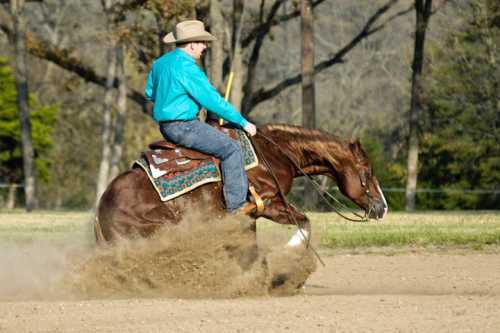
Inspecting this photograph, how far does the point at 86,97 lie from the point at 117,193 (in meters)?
52.9

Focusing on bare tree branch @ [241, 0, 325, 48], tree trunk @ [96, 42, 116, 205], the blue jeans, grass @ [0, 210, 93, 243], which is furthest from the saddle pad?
bare tree branch @ [241, 0, 325, 48]

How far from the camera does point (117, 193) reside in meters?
10.9

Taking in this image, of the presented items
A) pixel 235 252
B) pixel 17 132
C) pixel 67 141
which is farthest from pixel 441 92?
pixel 235 252

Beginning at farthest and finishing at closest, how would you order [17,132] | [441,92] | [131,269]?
[17,132] < [441,92] < [131,269]

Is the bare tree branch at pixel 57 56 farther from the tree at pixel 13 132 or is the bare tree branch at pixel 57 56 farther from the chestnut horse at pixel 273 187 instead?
the chestnut horse at pixel 273 187

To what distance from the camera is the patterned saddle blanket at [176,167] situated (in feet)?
36.1

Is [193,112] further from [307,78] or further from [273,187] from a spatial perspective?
[307,78]

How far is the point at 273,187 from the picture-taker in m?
11.6

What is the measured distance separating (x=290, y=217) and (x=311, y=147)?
2.86ft

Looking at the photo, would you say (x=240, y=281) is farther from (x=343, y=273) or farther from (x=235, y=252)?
(x=343, y=273)

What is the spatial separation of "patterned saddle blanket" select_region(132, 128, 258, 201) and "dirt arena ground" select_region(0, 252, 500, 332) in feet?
3.50

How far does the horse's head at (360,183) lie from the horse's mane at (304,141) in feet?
0.35

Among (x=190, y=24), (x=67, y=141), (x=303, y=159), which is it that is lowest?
(x=67, y=141)

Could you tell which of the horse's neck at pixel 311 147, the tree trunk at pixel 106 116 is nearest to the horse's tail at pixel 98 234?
the horse's neck at pixel 311 147
